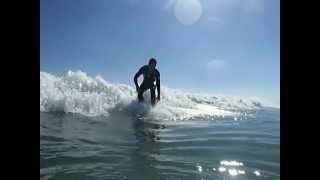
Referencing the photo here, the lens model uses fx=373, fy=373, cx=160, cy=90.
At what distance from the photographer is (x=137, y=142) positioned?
6.22m

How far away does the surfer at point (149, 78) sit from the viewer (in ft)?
34.7

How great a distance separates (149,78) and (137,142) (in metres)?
4.55

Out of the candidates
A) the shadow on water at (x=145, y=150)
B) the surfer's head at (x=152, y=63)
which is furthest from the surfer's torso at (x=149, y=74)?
the shadow on water at (x=145, y=150)

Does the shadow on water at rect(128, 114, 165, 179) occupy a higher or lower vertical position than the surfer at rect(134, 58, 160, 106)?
lower

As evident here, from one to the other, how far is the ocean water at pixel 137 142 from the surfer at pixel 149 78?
332 mm

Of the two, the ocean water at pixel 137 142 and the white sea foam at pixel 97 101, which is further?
the white sea foam at pixel 97 101

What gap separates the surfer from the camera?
416 inches

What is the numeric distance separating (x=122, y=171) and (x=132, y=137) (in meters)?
2.33

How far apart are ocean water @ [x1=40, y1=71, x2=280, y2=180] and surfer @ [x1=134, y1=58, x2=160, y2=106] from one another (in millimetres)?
332

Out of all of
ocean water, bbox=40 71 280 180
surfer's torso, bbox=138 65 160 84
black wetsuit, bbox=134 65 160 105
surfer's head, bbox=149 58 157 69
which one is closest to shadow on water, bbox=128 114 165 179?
ocean water, bbox=40 71 280 180

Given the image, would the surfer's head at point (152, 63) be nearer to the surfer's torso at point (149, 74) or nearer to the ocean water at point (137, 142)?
the surfer's torso at point (149, 74)

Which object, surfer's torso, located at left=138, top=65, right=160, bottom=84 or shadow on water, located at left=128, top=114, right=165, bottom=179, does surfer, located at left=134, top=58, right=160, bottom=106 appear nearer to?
surfer's torso, located at left=138, top=65, right=160, bottom=84
